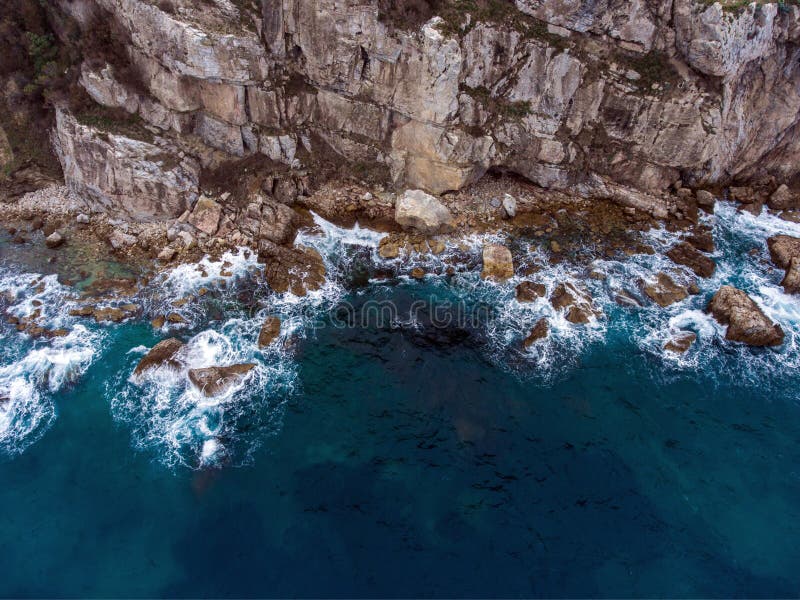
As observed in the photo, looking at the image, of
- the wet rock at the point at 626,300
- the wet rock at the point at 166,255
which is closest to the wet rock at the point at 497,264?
the wet rock at the point at 626,300

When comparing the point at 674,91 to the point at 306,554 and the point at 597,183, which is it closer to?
the point at 597,183

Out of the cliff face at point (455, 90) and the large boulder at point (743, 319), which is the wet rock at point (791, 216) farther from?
the large boulder at point (743, 319)

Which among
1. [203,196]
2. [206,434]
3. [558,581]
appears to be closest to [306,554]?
[206,434]

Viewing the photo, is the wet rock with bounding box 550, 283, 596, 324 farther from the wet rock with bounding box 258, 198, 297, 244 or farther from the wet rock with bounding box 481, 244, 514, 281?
the wet rock with bounding box 258, 198, 297, 244

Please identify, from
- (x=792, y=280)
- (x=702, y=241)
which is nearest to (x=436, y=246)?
(x=702, y=241)

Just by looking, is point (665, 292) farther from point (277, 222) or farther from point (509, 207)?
point (277, 222)
